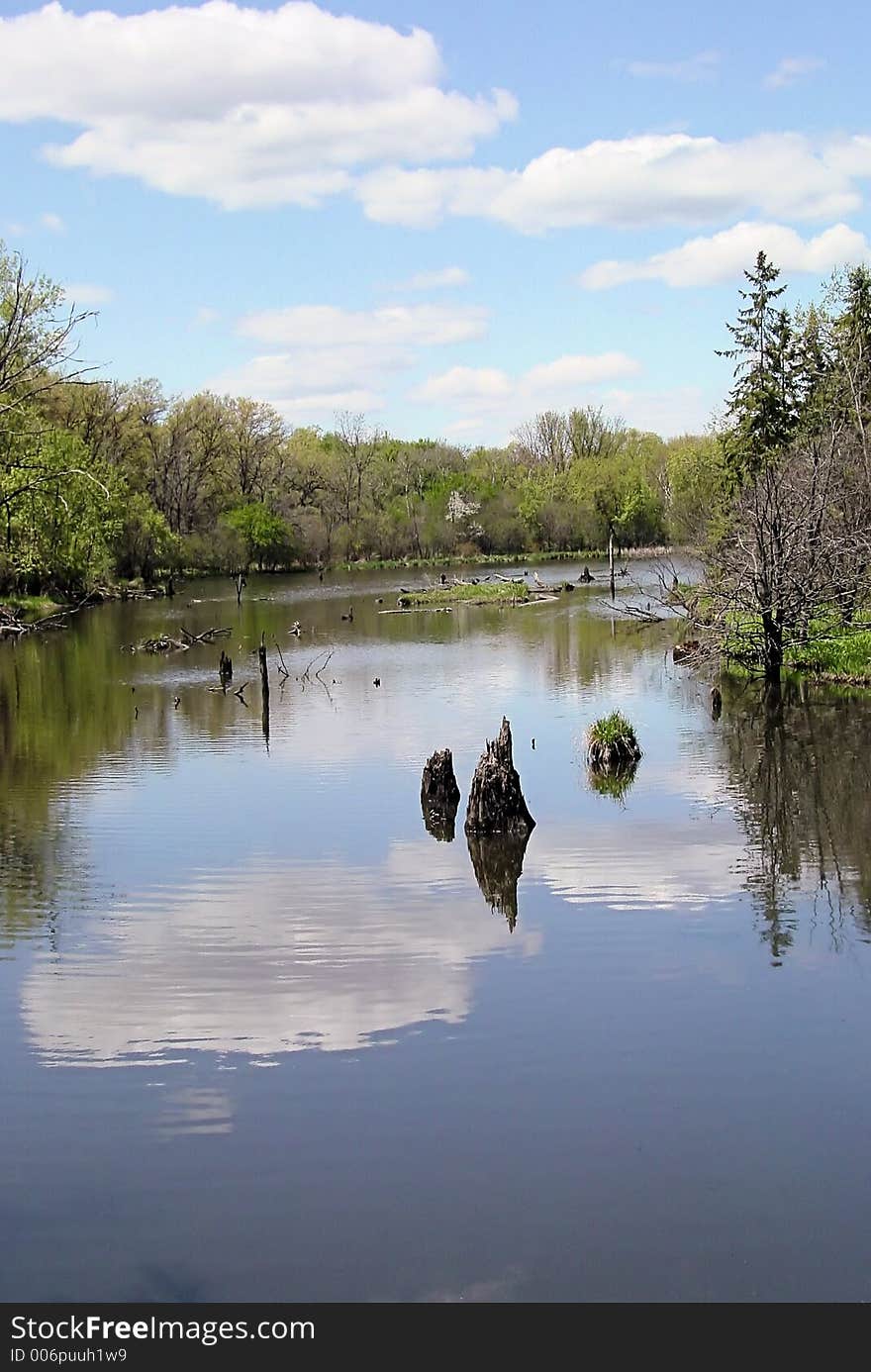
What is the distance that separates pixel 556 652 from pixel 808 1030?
32.9 m

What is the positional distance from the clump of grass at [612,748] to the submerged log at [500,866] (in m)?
4.91

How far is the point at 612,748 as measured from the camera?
2375 cm

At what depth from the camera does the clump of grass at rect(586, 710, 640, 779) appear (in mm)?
23672

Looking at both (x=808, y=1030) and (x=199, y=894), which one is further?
(x=199, y=894)

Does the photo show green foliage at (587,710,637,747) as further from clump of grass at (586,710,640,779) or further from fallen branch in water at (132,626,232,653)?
fallen branch in water at (132,626,232,653)

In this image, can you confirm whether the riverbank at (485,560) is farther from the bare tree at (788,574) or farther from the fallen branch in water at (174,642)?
the bare tree at (788,574)

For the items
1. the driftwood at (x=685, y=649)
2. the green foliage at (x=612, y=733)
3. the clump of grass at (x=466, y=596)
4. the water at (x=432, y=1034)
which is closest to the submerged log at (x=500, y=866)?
the water at (x=432, y=1034)

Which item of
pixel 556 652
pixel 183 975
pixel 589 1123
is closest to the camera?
pixel 589 1123

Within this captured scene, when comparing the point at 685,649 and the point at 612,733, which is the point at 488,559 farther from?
the point at 612,733

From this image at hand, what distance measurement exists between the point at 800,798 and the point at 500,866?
6.24 metres

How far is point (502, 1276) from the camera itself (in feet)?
26.5

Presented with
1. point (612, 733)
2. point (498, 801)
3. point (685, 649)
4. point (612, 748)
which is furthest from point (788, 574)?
point (498, 801)
